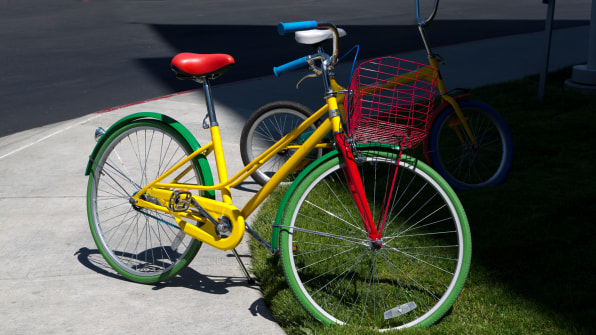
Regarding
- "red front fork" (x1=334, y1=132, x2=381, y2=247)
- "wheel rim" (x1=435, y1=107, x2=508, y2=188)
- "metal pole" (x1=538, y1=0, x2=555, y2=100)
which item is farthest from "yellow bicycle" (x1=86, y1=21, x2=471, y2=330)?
"metal pole" (x1=538, y1=0, x2=555, y2=100)

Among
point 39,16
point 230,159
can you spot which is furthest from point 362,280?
point 39,16

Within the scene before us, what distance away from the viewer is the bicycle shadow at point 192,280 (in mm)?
3900

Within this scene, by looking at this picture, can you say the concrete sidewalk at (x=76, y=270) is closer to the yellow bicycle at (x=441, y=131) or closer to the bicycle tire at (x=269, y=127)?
the bicycle tire at (x=269, y=127)

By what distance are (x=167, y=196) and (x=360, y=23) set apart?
12.2 meters

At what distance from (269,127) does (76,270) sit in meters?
2.06

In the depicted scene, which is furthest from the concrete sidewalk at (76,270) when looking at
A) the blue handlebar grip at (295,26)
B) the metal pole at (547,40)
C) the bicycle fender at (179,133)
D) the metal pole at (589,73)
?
the metal pole at (589,73)

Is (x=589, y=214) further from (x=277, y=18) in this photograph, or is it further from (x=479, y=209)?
(x=277, y=18)

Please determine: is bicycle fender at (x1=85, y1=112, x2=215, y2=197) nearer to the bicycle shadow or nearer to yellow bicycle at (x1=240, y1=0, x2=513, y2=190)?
the bicycle shadow

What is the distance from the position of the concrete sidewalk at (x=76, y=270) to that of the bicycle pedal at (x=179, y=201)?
53cm

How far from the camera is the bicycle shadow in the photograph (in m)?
3.90

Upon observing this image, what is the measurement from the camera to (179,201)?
145 inches

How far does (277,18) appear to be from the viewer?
16.7m

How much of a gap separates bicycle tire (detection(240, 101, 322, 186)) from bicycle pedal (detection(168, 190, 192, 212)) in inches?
63.2

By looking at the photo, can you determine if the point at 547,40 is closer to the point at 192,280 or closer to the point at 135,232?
the point at 135,232
